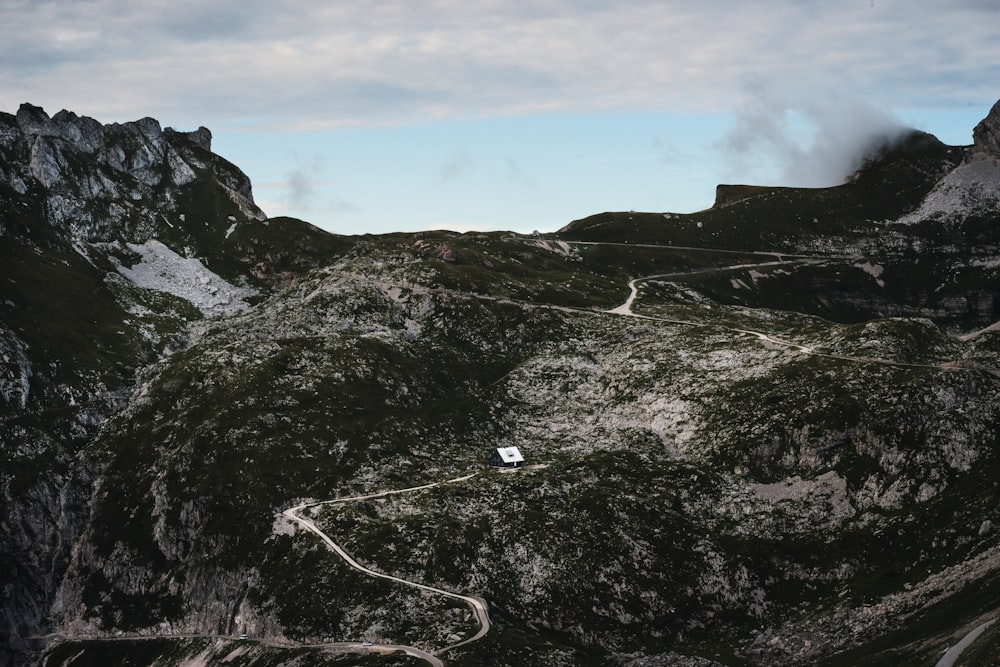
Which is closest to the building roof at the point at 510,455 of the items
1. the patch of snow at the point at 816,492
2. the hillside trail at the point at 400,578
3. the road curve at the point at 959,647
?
the hillside trail at the point at 400,578

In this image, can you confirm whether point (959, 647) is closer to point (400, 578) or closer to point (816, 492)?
point (816, 492)

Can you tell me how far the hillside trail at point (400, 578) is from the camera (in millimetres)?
115481

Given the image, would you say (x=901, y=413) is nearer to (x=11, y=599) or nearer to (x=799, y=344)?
(x=799, y=344)

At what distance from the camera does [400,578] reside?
427 feet

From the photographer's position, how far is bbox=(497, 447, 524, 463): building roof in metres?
158

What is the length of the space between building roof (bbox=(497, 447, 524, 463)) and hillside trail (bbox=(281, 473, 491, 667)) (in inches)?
260

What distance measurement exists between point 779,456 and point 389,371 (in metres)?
73.3

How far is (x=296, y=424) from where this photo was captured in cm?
16700

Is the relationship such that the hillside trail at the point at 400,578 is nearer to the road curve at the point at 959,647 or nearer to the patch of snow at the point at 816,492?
the patch of snow at the point at 816,492

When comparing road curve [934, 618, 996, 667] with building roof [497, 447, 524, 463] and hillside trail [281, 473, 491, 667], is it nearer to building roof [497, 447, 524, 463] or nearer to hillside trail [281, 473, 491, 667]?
hillside trail [281, 473, 491, 667]

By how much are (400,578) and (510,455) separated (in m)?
35.3

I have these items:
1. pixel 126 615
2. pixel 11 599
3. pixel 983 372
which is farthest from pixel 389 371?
pixel 983 372

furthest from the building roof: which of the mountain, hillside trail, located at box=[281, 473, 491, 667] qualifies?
hillside trail, located at box=[281, 473, 491, 667]

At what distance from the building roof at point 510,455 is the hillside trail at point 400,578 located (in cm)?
661
